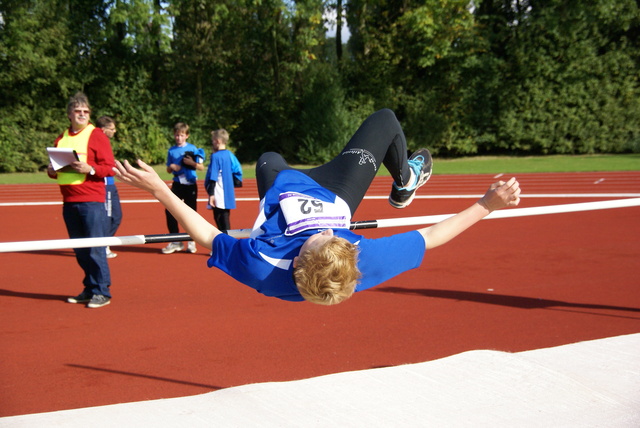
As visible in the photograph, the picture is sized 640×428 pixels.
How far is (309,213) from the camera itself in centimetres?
263

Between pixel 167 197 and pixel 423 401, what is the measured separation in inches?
67.5

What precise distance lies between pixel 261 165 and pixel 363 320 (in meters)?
2.31

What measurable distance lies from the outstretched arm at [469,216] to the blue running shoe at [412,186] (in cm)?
90

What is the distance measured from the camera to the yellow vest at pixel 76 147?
5203 mm

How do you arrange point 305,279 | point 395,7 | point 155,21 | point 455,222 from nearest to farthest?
point 305,279 → point 455,222 → point 155,21 → point 395,7

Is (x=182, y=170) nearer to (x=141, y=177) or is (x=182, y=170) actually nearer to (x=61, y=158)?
(x=61, y=158)

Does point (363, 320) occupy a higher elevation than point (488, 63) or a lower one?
lower

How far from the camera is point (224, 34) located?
79.1ft

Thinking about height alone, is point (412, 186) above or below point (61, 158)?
below

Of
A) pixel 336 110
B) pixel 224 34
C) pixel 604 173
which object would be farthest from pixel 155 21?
pixel 604 173

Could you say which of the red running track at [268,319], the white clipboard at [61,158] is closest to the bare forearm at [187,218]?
the red running track at [268,319]

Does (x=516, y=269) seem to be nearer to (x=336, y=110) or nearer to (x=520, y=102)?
(x=336, y=110)

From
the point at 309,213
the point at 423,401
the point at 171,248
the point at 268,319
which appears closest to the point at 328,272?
the point at 309,213

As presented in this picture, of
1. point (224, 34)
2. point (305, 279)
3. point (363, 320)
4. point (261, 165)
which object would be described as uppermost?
point (224, 34)
